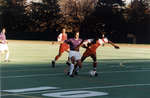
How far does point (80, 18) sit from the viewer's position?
8638cm

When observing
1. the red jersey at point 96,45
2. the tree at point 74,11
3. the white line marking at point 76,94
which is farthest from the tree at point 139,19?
the white line marking at point 76,94

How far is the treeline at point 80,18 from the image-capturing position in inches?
3169

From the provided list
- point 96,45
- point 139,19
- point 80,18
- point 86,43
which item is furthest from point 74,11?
point 86,43

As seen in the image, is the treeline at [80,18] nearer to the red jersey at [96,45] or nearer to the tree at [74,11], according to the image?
the tree at [74,11]

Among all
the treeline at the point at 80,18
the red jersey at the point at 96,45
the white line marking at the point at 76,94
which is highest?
the red jersey at the point at 96,45

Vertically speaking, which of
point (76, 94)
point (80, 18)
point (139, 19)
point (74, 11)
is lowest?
point (80, 18)

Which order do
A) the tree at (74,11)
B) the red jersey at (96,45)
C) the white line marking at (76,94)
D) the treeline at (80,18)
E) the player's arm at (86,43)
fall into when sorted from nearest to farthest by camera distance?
the white line marking at (76,94) → the player's arm at (86,43) → the red jersey at (96,45) → the treeline at (80,18) → the tree at (74,11)

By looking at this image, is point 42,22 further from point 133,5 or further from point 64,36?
point 64,36

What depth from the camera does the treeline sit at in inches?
3169

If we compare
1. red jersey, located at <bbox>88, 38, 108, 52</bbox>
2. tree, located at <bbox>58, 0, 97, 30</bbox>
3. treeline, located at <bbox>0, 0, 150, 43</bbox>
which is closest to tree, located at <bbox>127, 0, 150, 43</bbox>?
treeline, located at <bbox>0, 0, 150, 43</bbox>

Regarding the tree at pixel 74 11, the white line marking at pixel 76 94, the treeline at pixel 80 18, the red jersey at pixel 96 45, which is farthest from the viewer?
the tree at pixel 74 11

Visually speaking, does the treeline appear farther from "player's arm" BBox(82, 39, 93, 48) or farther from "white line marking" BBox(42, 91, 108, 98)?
"white line marking" BBox(42, 91, 108, 98)

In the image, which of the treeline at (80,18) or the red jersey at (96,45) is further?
the treeline at (80,18)

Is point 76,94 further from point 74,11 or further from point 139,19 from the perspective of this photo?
point 74,11
